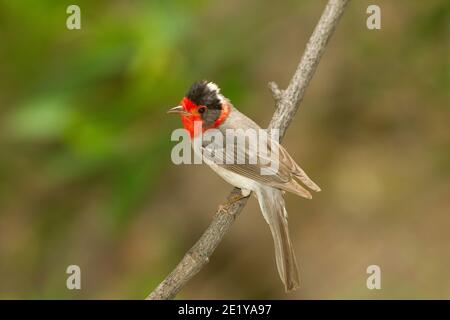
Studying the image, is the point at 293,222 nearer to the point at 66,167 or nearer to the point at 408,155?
the point at 408,155

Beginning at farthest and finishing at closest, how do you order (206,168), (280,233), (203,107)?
(206,168)
(203,107)
(280,233)

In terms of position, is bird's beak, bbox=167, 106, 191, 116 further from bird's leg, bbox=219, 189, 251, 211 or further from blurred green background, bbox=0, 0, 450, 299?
blurred green background, bbox=0, 0, 450, 299

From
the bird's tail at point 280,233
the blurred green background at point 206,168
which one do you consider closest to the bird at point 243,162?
the bird's tail at point 280,233

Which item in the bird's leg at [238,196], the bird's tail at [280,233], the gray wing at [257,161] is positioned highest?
the gray wing at [257,161]

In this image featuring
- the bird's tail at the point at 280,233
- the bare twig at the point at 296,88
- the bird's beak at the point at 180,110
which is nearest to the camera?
the bare twig at the point at 296,88

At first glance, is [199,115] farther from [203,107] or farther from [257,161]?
[257,161]

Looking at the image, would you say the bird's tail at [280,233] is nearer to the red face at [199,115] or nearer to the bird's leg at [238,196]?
the bird's leg at [238,196]

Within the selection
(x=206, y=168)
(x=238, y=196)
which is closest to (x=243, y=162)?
(x=238, y=196)

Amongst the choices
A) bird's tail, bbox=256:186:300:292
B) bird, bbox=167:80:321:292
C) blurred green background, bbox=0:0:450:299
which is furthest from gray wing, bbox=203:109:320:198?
blurred green background, bbox=0:0:450:299

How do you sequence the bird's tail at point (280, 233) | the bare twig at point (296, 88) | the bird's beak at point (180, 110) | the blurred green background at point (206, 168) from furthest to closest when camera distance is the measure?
the blurred green background at point (206, 168) < the bird's beak at point (180, 110) < the bird's tail at point (280, 233) < the bare twig at point (296, 88)
